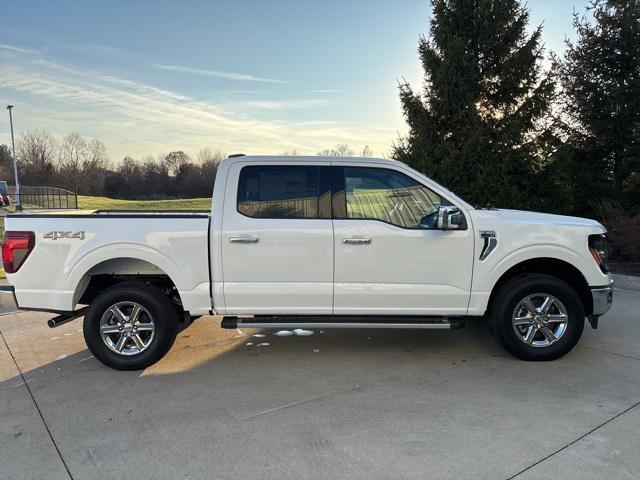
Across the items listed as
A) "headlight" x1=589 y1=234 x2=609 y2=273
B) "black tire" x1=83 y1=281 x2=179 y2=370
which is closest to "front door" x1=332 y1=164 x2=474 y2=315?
"headlight" x1=589 y1=234 x2=609 y2=273

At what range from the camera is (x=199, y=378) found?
4430 millimetres

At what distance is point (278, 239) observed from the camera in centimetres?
453

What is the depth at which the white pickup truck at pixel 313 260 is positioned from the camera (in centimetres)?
454

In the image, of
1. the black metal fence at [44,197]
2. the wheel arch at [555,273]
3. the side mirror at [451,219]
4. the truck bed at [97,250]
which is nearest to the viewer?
the side mirror at [451,219]

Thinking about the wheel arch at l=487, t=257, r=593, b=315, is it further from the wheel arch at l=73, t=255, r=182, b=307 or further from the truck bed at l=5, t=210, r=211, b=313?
the wheel arch at l=73, t=255, r=182, b=307

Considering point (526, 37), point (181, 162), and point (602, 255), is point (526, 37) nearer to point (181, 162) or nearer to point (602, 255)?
point (602, 255)

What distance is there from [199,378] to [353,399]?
148cm

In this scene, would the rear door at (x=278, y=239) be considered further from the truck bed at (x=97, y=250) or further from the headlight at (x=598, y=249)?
the headlight at (x=598, y=249)

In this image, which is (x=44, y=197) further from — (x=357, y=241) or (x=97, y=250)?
(x=357, y=241)

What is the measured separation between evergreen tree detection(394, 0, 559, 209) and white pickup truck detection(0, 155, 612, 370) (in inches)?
264

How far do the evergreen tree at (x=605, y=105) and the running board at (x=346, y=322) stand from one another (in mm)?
9290

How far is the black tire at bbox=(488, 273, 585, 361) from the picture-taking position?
463 cm

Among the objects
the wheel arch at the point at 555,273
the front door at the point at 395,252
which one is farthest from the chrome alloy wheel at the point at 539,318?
the front door at the point at 395,252

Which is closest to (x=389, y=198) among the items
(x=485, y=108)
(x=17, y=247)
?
(x=17, y=247)
